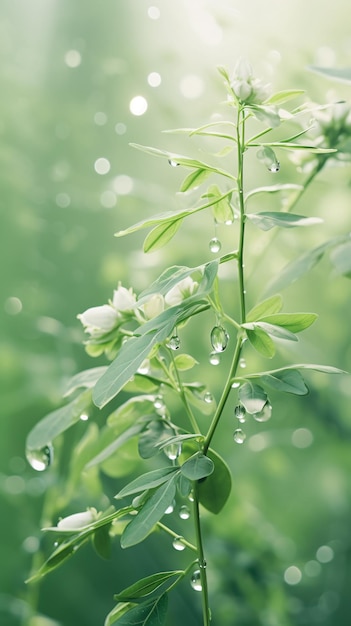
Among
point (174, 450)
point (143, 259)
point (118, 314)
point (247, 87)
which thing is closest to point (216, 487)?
point (174, 450)

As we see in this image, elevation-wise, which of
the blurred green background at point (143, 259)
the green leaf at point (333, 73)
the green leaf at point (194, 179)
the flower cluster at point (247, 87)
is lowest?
the blurred green background at point (143, 259)

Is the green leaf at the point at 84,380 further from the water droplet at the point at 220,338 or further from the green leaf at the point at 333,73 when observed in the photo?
the green leaf at the point at 333,73

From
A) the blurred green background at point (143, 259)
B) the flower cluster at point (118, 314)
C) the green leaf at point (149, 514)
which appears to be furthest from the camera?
the blurred green background at point (143, 259)

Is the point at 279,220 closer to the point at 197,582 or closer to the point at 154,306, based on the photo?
the point at 154,306

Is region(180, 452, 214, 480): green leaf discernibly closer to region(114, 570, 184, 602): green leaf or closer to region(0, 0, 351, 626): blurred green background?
region(114, 570, 184, 602): green leaf

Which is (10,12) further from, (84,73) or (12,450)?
(12,450)

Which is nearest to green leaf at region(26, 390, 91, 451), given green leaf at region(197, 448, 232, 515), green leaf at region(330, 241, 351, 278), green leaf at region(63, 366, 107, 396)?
green leaf at region(63, 366, 107, 396)

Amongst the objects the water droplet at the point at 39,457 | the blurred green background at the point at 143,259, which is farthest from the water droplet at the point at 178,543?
the blurred green background at the point at 143,259
